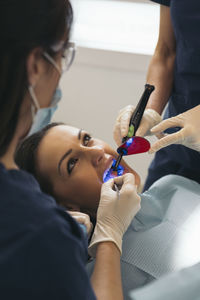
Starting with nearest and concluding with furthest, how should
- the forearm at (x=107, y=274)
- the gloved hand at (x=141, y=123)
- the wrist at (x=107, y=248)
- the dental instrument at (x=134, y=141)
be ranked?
the forearm at (x=107, y=274), the wrist at (x=107, y=248), the dental instrument at (x=134, y=141), the gloved hand at (x=141, y=123)

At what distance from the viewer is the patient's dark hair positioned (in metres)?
1.55

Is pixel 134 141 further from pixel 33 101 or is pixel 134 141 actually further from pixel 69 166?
pixel 33 101

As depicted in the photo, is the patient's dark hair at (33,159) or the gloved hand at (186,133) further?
the patient's dark hair at (33,159)

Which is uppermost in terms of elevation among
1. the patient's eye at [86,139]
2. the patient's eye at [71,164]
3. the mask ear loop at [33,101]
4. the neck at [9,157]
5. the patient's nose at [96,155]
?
the mask ear loop at [33,101]

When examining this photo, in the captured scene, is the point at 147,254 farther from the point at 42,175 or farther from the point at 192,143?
the point at 42,175

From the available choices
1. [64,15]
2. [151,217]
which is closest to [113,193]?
[151,217]

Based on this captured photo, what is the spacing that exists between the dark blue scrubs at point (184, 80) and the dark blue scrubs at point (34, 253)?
87 cm

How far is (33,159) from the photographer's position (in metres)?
1.56

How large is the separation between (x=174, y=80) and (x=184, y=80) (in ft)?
0.33

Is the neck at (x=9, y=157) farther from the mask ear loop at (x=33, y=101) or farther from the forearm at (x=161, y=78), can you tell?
the forearm at (x=161, y=78)

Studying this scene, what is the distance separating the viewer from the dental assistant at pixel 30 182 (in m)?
0.74

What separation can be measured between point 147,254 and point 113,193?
24 centimetres

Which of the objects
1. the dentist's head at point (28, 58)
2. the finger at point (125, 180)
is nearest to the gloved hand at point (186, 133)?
the finger at point (125, 180)

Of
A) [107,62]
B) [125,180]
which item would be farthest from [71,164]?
[107,62]
